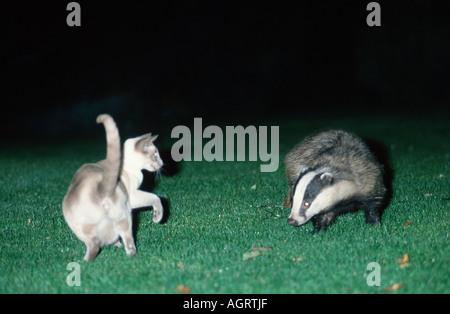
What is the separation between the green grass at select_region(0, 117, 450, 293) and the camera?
4.83m

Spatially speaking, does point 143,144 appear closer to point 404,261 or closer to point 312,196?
point 312,196

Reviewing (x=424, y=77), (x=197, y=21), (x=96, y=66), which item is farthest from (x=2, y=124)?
(x=424, y=77)

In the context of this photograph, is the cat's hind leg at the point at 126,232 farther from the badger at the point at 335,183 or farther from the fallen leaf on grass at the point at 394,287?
the fallen leaf on grass at the point at 394,287

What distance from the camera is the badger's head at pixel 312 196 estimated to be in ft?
20.2

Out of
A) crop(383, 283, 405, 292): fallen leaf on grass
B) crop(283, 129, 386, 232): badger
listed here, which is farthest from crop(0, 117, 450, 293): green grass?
crop(283, 129, 386, 232): badger

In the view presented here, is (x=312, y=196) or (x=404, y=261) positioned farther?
(x=312, y=196)

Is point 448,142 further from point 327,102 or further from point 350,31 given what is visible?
point 350,31

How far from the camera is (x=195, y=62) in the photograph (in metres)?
27.7

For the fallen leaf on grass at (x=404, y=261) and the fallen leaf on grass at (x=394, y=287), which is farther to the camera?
the fallen leaf on grass at (x=404, y=261)

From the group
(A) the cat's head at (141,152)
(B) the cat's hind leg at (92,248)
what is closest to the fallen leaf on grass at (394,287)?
(B) the cat's hind leg at (92,248)

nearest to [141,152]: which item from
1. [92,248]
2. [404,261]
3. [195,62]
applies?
[92,248]

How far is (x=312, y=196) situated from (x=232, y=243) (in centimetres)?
102

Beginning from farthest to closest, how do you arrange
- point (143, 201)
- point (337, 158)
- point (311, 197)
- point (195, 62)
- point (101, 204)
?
point (195, 62)
point (337, 158)
point (311, 197)
point (143, 201)
point (101, 204)

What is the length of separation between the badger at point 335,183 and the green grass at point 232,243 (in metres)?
0.24
